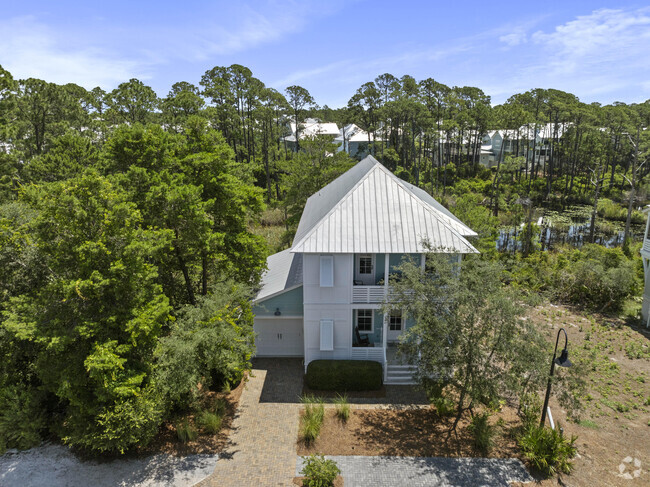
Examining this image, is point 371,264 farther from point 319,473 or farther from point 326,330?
point 319,473

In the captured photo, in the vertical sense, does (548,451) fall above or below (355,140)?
below

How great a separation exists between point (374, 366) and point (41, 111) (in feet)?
129

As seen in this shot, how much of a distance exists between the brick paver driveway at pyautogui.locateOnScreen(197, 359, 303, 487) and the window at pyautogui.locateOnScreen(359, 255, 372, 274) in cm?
584

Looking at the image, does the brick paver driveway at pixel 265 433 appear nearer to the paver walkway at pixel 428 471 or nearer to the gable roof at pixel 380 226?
the paver walkway at pixel 428 471

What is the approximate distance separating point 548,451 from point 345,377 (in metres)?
7.94

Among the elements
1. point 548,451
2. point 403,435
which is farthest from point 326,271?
point 548,451

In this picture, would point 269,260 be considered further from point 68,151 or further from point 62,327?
point 68,151

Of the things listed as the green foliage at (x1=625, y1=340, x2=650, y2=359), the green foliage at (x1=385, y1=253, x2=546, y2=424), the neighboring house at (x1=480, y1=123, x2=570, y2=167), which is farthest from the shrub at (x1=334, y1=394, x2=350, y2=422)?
the neighboring house at (x1=480, y1=123, x2=570, y2=167)

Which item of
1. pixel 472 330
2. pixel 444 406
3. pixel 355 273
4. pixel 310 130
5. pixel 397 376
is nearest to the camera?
pixel 472 330

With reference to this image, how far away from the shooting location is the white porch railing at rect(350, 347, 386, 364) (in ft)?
58.7

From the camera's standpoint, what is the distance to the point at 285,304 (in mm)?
19156

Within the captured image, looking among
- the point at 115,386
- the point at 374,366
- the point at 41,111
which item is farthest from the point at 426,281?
the point at 41,111

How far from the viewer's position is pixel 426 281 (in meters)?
13.1

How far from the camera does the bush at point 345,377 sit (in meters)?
17.0
